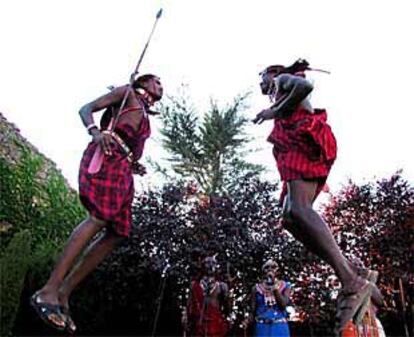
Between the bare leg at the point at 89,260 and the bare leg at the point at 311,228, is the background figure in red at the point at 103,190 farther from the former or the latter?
the bare leg at the point at 311,228

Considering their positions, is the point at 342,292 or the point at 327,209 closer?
the point at 342,292

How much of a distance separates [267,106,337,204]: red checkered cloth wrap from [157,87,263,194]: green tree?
580 inches

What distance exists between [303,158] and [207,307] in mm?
5678

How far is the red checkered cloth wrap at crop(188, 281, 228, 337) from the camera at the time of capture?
901 cm

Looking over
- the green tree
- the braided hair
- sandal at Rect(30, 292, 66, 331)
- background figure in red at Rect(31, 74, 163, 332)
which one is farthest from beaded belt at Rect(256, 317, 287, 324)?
the green tree

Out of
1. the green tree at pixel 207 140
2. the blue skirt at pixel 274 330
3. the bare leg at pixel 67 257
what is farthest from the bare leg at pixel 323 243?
the green tree at pixel 207 140

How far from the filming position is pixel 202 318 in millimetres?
9094

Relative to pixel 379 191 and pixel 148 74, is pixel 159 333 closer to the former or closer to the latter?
pixel 379 191

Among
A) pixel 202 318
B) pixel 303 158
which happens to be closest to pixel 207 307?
pixel 202 318

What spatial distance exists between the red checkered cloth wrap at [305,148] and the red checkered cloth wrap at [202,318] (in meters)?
5.54

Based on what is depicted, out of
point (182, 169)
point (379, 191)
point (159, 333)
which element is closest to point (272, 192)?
point (379, 191)

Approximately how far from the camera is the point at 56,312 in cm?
357

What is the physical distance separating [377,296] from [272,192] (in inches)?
345

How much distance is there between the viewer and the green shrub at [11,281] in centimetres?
819
